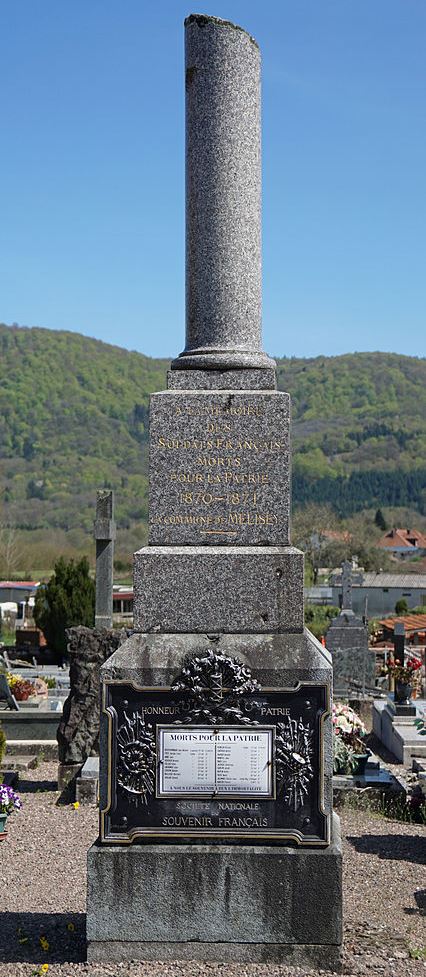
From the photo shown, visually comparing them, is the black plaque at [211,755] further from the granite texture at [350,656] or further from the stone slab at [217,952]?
the granite texture at [350,656]

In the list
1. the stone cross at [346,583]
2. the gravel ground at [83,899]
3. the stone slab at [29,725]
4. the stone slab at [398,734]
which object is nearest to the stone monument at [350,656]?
the stone cross at [346,583]

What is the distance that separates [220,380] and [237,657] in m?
1.55

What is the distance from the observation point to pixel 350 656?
20.9 metres

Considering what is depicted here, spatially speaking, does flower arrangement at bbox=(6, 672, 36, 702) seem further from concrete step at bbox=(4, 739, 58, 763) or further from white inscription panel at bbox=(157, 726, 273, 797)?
white inscription panel at bbox=(157, 726, 273, 797)

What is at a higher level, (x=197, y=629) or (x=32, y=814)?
(x=197, y=629)

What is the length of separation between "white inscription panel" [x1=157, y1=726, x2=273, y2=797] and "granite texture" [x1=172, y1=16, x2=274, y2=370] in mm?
2027

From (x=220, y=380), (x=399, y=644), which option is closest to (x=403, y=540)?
(x=399, y=644)

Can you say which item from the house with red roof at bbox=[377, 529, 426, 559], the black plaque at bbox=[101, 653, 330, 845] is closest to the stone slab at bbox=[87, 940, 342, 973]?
the black plaque at bbox=[101, 653, 330, 845]

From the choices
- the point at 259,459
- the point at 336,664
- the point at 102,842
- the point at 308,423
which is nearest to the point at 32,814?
the point at 102,842

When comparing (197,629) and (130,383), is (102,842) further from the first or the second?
(130,383)

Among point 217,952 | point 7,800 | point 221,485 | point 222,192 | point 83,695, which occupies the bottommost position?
point 7,800

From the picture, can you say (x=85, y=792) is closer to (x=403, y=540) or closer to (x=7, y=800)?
(x=7, y=800)

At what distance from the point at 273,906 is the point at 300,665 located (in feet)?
3.96

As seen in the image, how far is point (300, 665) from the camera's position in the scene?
595 centimetres
